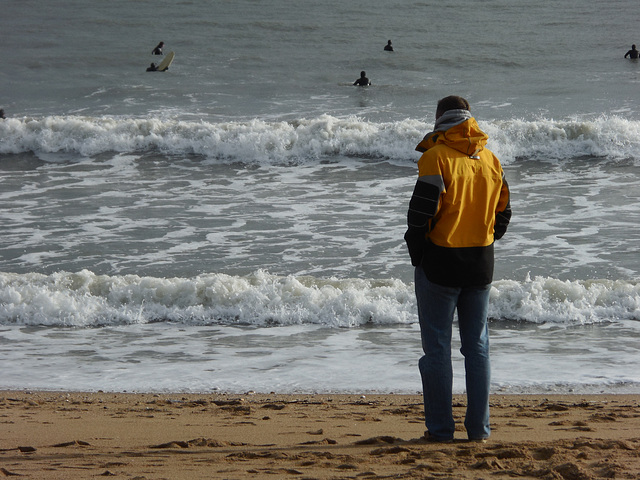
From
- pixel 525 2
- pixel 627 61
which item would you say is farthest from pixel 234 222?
pixel 525 2

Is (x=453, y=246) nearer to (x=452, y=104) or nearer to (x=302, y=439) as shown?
(x=452, y=104)

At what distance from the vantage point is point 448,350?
3811 millimetres

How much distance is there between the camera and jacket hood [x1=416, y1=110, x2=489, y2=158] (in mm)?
3625

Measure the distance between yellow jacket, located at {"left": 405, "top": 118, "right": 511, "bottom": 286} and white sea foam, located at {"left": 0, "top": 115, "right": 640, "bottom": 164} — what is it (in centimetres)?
1298

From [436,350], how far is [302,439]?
88 cm

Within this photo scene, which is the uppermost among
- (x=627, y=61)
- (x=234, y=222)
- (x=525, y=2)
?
(x=525, y=2)

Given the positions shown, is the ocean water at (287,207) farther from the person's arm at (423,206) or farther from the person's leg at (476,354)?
the person's arm at (423,206)

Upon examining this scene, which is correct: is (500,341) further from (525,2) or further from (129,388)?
(525,2)

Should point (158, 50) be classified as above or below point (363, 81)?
above

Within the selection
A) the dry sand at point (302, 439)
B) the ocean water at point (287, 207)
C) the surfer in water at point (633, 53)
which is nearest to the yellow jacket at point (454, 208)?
the dry sand at point (302, 439)

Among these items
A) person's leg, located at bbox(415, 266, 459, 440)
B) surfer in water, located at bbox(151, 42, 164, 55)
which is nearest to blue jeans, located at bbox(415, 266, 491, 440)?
person's leg, located at bbox(415, 266, 459, 440)

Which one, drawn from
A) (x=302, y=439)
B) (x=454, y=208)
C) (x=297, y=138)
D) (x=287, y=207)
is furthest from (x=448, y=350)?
(x=297, y=138)

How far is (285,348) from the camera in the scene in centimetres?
699

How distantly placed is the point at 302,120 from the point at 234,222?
23.1 feet
